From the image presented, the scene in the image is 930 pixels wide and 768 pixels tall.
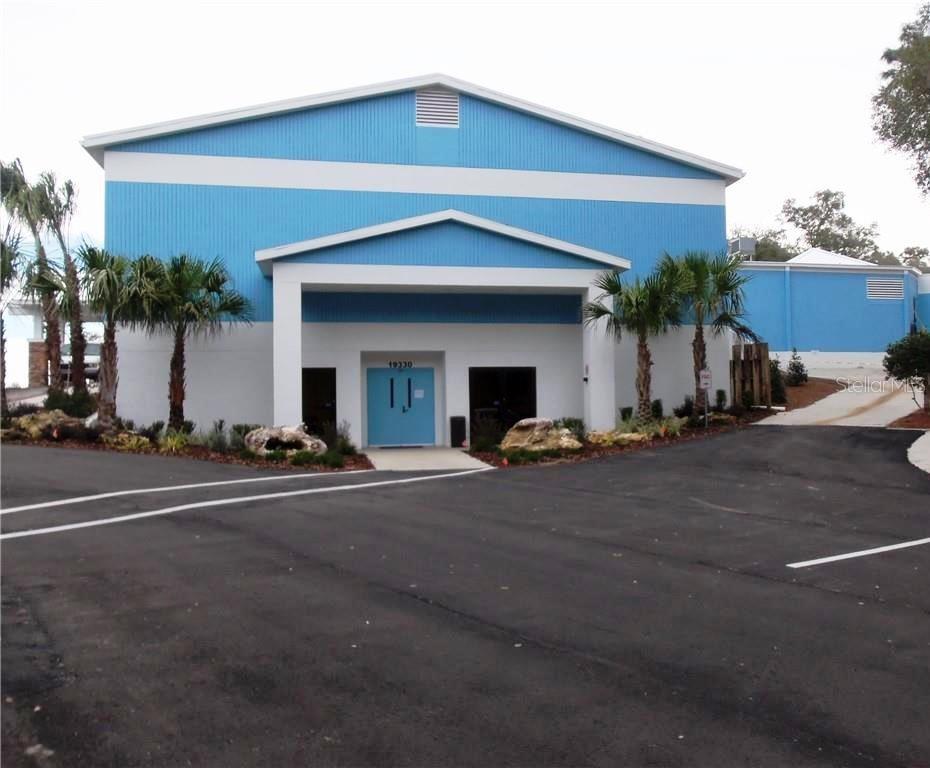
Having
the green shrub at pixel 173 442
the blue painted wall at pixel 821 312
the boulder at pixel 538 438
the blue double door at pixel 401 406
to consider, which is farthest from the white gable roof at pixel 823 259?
the green shrub at pixel 173 442

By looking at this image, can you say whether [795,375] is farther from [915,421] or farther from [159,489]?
[159,489]

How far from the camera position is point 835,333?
118 ft

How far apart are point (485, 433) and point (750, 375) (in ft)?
29.8

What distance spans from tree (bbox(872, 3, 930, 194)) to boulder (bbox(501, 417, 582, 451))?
1137cm

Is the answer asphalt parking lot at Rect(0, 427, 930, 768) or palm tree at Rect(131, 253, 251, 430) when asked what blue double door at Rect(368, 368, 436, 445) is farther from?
asphalt parking lot at Rect(0, 427, 930, 768)

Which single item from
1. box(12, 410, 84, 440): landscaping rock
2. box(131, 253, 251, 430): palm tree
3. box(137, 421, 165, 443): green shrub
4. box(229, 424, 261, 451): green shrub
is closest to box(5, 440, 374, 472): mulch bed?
box(12, 410, 84, 440): landscaping rock

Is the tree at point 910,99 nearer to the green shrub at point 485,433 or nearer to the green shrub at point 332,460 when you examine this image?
the green shrub at point 485,433

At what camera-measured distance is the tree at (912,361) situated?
20.7 metres

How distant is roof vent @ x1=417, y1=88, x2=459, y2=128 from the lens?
21.8 metres

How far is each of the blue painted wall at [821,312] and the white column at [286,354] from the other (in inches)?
904

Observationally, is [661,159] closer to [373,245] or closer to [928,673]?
[373,245]

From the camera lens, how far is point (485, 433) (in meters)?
19.7

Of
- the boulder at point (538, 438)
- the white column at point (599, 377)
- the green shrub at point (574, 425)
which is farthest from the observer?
the white column at point (599, 377)

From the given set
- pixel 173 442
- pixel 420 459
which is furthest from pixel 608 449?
pixel 173 442
